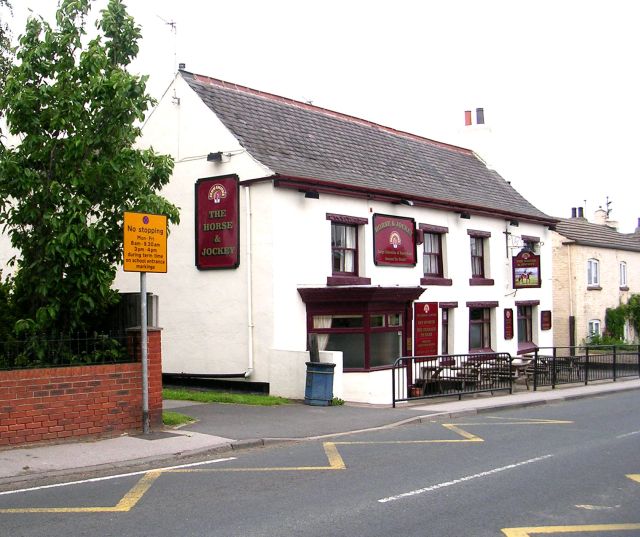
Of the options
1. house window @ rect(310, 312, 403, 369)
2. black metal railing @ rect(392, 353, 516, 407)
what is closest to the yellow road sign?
house window @ rect(310, 312, 403, 369)

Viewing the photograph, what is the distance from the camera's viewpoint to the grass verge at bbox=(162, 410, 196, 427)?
42.5ft

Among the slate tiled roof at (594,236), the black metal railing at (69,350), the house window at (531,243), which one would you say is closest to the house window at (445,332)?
the house window at (531,243)

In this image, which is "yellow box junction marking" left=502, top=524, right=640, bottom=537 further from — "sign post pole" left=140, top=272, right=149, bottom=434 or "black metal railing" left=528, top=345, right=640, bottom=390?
"black metal railing" left=528, top=345, right=640, bottom=390

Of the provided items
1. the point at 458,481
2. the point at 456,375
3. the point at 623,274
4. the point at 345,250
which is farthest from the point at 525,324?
the point at 458,481

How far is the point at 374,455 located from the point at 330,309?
8.16m

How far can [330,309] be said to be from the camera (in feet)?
60.7

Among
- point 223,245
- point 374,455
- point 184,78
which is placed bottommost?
point 374,455

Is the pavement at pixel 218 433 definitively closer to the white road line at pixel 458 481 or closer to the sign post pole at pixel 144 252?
the sign post pole at pixel 144 252

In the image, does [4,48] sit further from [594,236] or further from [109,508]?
[594,236]

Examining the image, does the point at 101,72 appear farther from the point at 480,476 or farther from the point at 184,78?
the point at 480,476

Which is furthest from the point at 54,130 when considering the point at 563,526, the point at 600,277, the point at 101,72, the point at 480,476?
the point at 600,277

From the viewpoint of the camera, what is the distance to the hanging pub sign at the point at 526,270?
84.2ft

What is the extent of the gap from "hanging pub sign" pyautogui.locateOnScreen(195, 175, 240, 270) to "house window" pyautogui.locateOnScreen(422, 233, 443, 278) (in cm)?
691

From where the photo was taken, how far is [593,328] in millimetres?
34375
